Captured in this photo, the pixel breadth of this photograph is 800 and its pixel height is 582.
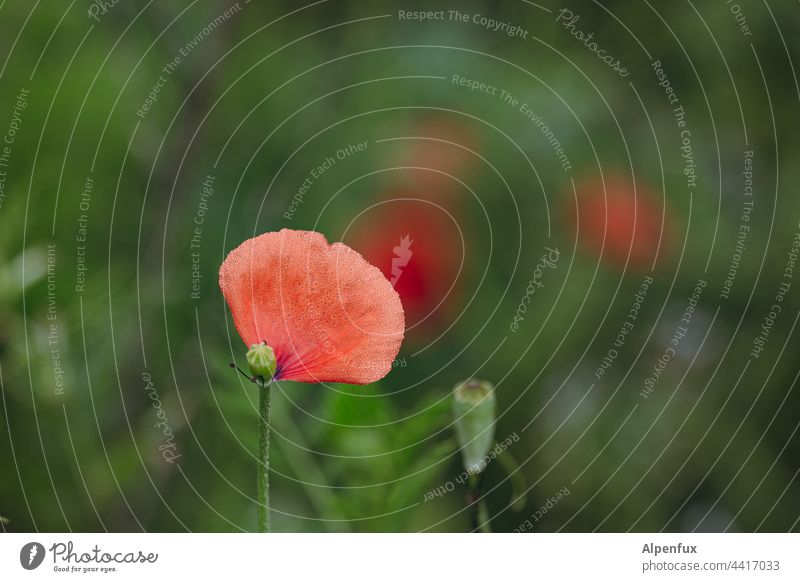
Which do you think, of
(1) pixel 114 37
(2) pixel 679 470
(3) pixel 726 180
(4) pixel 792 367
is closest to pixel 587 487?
(2) pixel 679 470

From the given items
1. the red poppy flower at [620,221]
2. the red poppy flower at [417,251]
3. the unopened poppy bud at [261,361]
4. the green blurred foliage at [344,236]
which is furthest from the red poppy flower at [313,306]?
the red poppy flower at [620,221]

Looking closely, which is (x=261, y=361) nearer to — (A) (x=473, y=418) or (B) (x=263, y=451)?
(B) (x=263, y=451)

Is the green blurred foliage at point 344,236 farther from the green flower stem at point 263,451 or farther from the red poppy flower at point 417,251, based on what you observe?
the green flower stem at point 263,451

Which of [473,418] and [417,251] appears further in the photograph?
[417,251]

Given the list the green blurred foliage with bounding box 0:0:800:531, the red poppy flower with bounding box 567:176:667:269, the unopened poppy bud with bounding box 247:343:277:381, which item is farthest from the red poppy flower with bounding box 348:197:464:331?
the unopened poppy bud with bounding box 247:343:277:381
